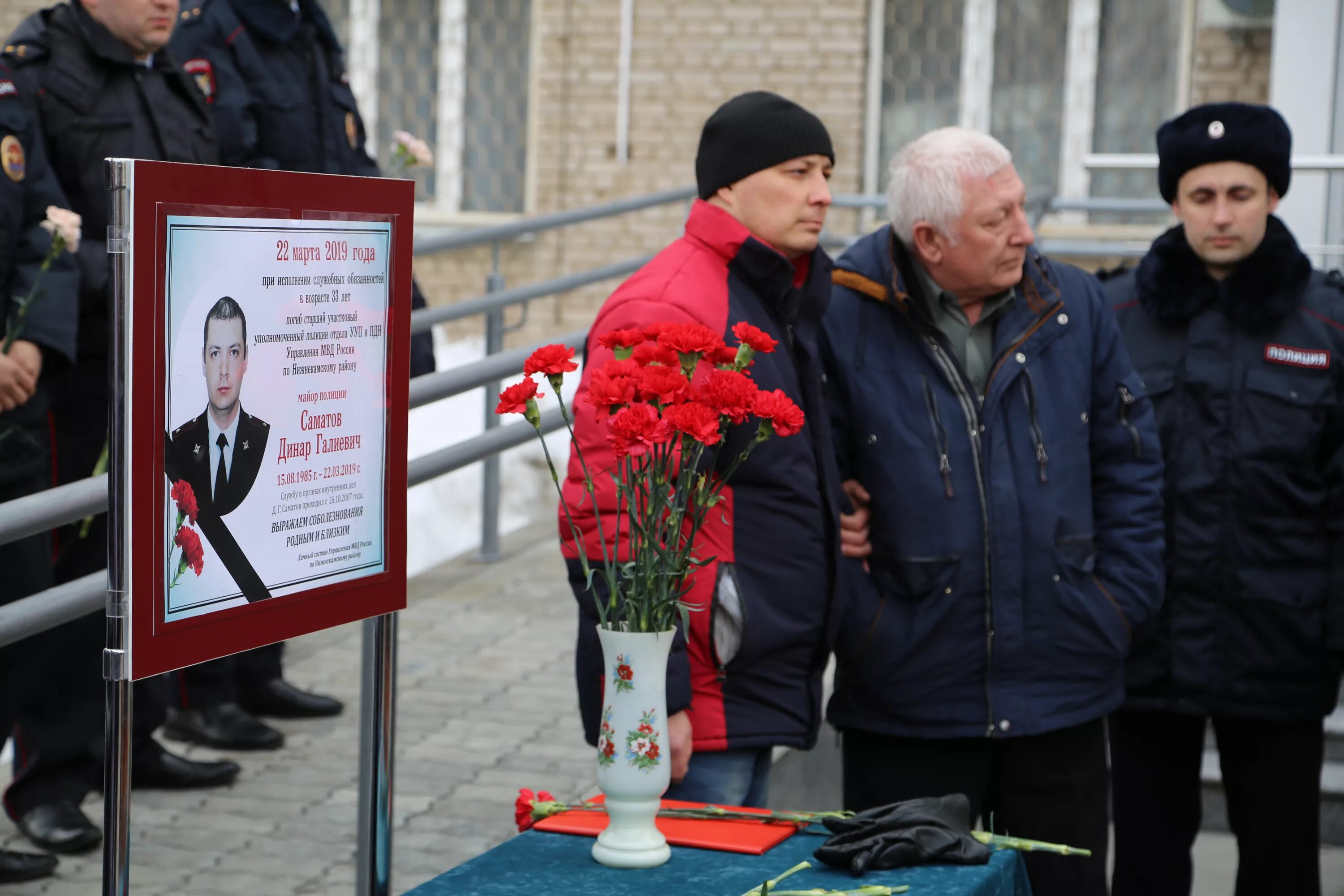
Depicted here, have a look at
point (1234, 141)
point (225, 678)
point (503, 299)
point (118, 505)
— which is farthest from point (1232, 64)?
point (118, 505)

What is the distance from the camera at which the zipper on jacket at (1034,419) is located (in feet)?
8.55

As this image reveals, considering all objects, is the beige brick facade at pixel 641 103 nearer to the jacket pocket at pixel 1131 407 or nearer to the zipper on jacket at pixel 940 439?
the jacket pocket at pixel 1131 407

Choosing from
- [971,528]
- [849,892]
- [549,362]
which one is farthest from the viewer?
[971,528]

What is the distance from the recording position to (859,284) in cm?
268

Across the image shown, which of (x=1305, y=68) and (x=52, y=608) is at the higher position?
(x=1305, y=68)

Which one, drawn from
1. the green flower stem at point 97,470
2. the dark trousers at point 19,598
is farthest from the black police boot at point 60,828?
the green flower stem at point 97,470

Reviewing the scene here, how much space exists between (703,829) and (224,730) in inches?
84.0

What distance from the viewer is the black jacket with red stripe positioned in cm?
235

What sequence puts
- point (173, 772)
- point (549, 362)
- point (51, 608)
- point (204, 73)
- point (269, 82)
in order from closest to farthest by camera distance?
point (549, 362)
point (51, 608)
point (173, 772)
point (204, 73)
point (269, 82)

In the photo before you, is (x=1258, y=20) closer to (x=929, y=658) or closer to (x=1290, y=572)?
(x=1290, y=572)

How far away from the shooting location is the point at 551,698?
4.37 meters

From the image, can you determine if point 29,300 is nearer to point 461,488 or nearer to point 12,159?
point 12,159

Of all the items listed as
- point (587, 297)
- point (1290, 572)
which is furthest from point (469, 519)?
point (1290, 572)

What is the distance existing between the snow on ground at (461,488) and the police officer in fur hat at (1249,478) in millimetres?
5023
